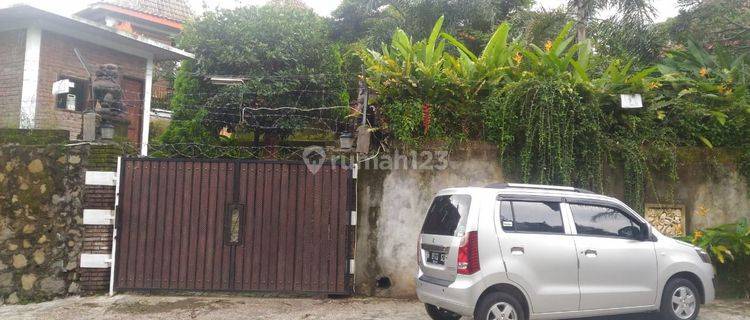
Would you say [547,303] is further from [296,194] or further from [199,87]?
[199,87]

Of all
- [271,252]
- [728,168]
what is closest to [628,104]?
[728,168]

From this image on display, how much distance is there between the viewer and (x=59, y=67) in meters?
11.5

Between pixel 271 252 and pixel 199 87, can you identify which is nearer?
pixel 271 252

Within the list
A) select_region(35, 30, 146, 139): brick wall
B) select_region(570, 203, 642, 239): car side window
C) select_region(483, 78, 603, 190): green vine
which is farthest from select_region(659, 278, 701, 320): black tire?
select_region(35, 30, 146, 139): brick wall

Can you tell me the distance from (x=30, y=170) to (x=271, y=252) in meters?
3.68

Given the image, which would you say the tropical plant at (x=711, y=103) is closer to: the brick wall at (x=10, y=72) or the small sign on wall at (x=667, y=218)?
the small sign on wall at (x=667, y=218)

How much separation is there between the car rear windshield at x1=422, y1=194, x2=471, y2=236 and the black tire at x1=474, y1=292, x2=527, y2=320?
70 cm

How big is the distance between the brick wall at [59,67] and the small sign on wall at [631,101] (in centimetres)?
1067

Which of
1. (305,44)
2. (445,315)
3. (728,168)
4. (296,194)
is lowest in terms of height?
(445,315)

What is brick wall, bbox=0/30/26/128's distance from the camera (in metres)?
11.1

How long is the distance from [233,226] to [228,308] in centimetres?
121

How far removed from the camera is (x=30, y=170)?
292 inches

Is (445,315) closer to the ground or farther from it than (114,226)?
closer to the ground

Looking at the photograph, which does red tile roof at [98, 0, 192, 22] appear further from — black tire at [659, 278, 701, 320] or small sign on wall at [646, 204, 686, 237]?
black tire at [659, 278, 701, 320]
